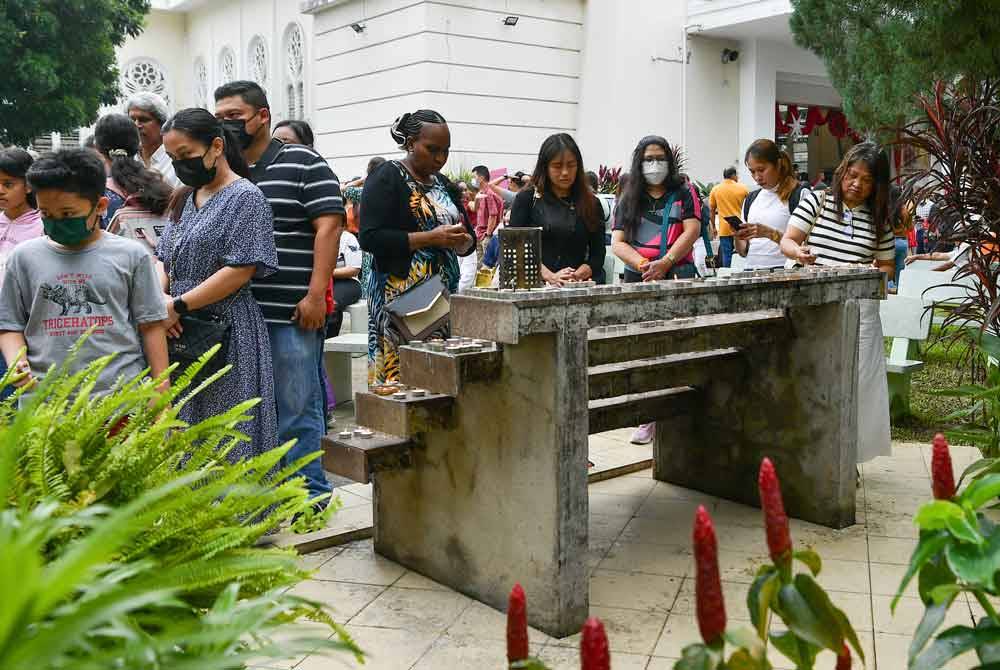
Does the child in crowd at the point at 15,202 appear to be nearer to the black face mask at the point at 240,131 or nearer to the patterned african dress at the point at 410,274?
the black face mask at the point at 240,131

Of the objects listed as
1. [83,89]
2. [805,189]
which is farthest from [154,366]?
[83,89]

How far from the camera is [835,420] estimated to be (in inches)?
183

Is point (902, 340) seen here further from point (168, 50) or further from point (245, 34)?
point (168, 50)

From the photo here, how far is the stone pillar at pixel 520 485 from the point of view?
342 centimetres

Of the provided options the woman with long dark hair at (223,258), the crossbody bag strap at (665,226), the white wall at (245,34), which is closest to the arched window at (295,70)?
the white wall at (245,34)

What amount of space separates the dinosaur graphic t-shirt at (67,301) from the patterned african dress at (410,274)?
142 centimetres

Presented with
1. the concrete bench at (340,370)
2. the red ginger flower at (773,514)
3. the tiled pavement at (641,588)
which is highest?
the red ginger flower at (773,514)

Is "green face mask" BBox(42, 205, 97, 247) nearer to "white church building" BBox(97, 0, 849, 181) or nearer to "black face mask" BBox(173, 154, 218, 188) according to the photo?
"black face mask" BBox(173, 154, 218, 188)

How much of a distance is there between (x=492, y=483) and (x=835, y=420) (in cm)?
179

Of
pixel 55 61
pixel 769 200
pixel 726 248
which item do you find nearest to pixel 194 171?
pixel 769 200

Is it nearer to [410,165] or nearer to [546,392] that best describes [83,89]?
[410,165]

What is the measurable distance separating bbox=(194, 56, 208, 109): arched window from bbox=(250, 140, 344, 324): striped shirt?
84.7ft

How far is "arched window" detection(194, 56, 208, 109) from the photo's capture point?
28953 mm

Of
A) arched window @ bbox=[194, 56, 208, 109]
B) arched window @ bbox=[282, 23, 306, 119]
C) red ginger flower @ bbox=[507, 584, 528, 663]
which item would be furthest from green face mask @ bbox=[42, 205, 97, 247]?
A: arched window @ bbox=[194, 56, 208, 109]
